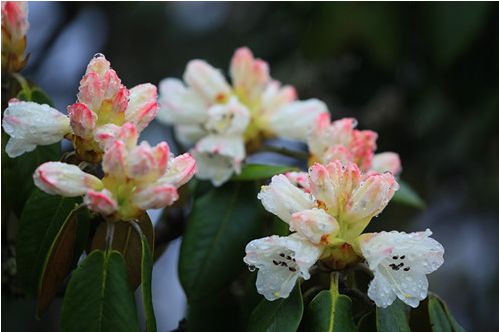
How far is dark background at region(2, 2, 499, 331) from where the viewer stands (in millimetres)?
2553

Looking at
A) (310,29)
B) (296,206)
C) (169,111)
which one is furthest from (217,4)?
(296,206)

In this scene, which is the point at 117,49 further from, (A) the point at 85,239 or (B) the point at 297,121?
(A) the point at 85,239

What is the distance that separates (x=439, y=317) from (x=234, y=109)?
0.55 metres

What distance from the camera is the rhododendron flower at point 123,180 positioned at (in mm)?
1021

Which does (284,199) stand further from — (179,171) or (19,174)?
(19,174)

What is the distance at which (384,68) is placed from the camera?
107 inches

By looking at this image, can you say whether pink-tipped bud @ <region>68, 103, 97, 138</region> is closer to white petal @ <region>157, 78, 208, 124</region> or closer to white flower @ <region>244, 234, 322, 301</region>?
white flower @ <region>244, 234, 322, 301</region>

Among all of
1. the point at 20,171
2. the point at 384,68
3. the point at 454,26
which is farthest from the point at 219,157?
the point at 384,68

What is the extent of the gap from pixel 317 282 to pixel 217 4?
2.54 meters

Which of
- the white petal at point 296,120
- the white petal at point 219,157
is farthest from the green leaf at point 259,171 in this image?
the white petal at point 296,120

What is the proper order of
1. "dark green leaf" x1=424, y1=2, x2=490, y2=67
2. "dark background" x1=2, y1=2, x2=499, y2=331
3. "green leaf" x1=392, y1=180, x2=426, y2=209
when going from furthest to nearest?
1. "dark background" x1=2, y1=2, x2=499, y2=331
2. "dark green leaf" x1=424, y1=2, x2=490, y2=67
3. "green leaf" x1=392, y1=180, x2=426, y2=209

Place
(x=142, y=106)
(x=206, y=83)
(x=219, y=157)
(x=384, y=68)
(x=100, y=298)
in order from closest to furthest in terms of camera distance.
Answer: (x=100, y=298) → (x=142, y=106) → (x=219, y=157) → (x=206, y=83) → (x=384, y=68)

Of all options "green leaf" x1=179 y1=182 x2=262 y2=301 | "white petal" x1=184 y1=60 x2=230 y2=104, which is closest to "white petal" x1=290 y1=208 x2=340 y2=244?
"green leaf" x1=179 y1=182 x2=262 y2=301

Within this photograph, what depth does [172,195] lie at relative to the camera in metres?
1.04
